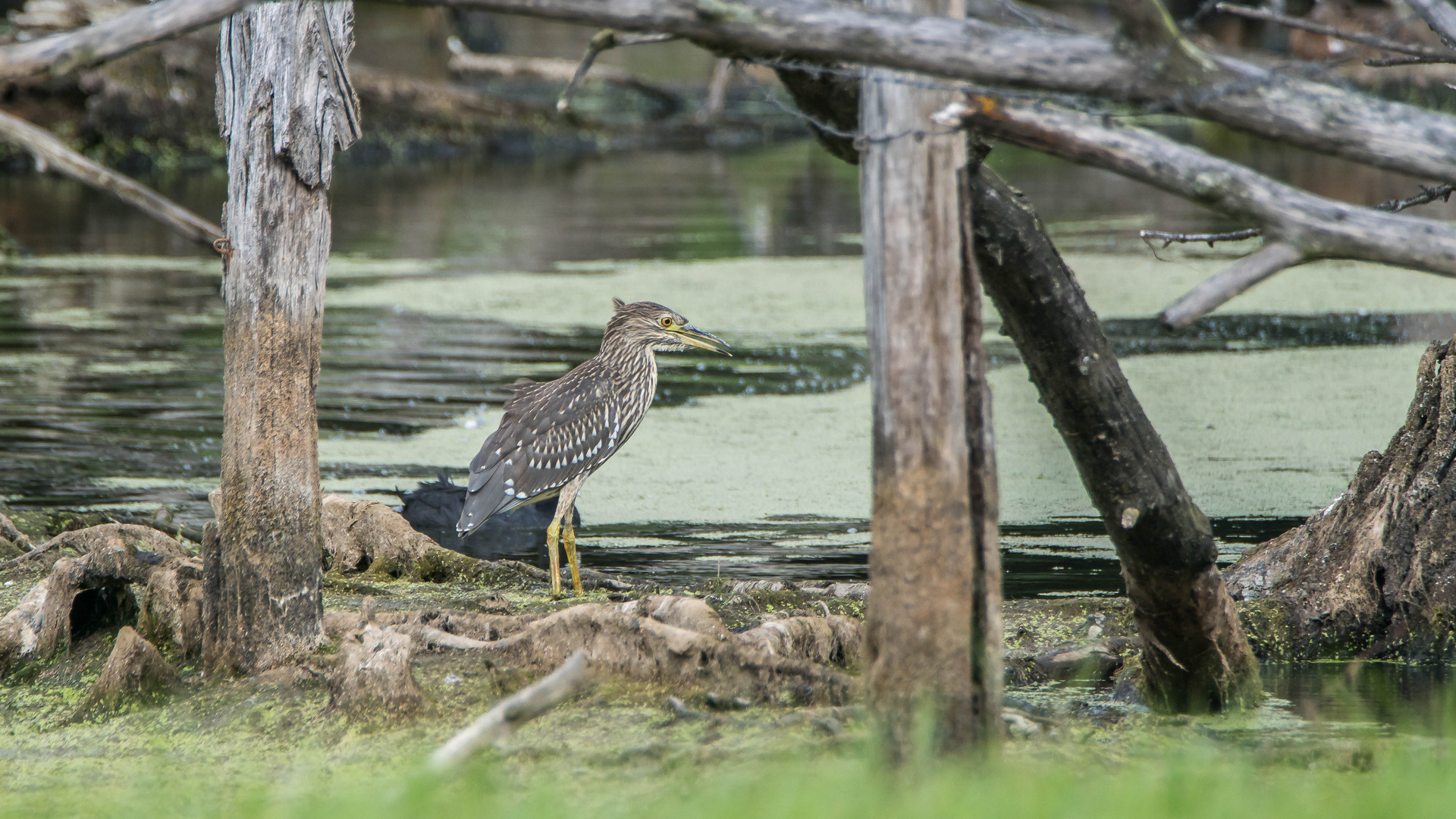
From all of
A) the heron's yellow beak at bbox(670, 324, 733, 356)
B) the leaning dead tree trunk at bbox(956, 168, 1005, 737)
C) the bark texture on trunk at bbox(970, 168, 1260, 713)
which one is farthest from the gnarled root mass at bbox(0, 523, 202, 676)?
the bark texture on trunk at bbox(970, 168, 1260, 713)

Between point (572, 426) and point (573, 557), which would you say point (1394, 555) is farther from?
point (572, 426)

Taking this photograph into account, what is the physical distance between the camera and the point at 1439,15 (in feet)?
13.3

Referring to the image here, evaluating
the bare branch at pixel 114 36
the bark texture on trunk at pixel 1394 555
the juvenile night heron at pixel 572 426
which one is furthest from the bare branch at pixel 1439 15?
the bare branch at pixel 114 36

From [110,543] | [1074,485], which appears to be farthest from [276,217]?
[1074,485]

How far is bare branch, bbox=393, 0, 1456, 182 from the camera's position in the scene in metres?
2.66

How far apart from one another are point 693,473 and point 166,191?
1369 cm

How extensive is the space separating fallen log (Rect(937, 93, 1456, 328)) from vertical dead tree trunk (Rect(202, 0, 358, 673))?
6.27 feet

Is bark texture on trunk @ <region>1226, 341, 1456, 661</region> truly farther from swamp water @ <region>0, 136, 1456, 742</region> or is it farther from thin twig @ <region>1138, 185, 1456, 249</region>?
thin twig @ <region>1138, 185, 1456, 249</region>

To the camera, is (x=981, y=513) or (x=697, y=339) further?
(x=697, y=339)

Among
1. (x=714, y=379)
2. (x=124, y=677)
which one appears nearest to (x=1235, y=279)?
(x=124, y=677)

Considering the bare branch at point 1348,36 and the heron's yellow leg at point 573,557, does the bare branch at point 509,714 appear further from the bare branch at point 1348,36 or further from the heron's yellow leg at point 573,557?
the heron's yellow leg at point 573,557

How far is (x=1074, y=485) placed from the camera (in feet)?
23.9

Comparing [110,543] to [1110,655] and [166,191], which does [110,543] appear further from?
[166,191]

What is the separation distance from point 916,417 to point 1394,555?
8.36 feet
